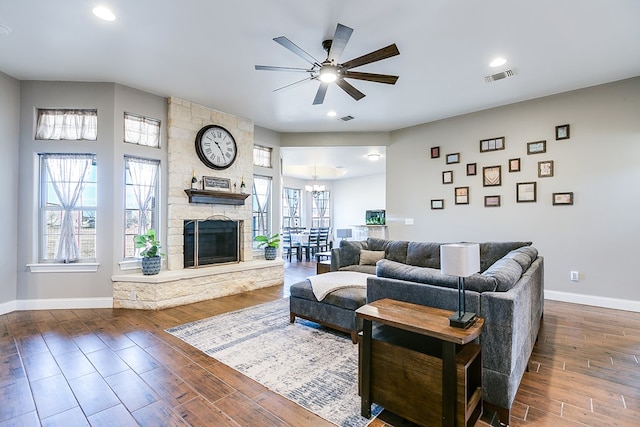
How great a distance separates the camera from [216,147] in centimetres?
524

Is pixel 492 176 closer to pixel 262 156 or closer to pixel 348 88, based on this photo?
pixel 348 88

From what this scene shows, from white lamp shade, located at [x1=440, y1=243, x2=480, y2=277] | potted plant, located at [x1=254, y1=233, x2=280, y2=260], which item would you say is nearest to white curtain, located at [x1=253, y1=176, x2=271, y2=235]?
potted plant, located at [x1=254, y1=233, x2=280, y2=260]

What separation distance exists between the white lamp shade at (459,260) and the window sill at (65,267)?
451cm

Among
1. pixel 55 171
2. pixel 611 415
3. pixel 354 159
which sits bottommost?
pixel 611 415

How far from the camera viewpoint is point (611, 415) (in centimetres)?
194

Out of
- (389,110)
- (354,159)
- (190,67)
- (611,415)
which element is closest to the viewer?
(611,415)

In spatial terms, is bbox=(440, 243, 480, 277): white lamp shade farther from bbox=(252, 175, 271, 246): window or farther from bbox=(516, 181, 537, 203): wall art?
bbox=(252, 175, 271, 246): window

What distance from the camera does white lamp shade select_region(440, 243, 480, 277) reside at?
174 cm

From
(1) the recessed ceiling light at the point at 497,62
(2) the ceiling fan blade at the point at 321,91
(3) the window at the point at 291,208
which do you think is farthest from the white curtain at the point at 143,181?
Answer: (3) the window at the point at 291,208

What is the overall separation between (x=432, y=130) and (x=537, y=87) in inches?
70.5

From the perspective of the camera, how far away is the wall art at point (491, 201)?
5023 millimetres

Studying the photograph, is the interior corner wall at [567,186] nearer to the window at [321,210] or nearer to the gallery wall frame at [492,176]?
the gallery wall frame at [492,176]

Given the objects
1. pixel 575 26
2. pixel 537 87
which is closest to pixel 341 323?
pixel 575 26

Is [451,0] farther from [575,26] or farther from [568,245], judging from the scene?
[568,245]
